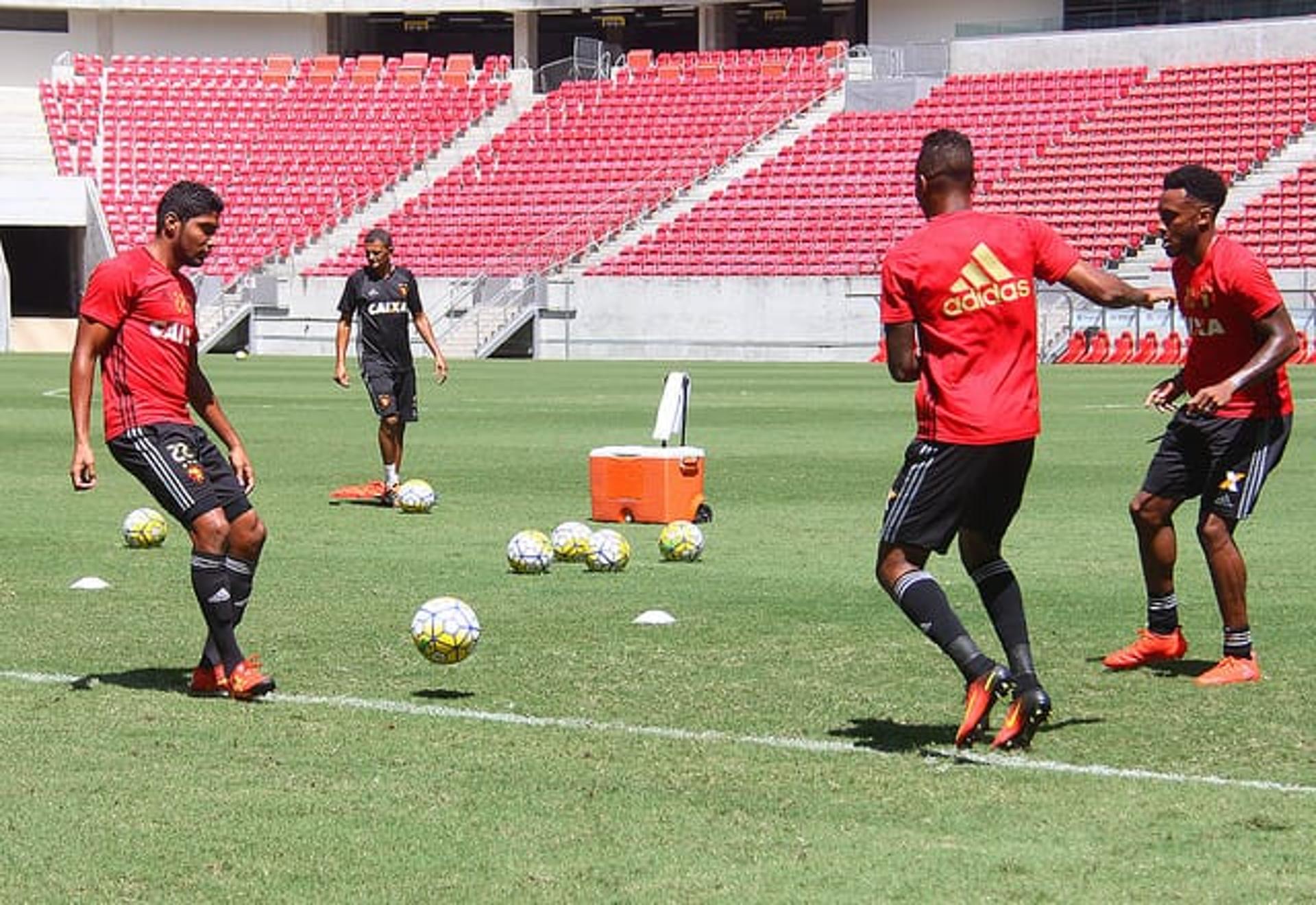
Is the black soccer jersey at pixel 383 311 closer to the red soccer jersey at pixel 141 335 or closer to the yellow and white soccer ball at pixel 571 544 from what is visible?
the yellow and white soccer ball at pixel 571 544

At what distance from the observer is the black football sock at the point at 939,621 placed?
23.5ft

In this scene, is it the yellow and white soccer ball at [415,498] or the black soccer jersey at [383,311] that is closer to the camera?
the yellow and white soccer ball at [415,498]

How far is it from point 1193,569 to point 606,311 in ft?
126

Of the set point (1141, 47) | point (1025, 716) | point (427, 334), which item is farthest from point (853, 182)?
point (1025, 716)

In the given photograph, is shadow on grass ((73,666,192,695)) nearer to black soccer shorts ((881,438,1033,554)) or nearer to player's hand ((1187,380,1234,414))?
black soccer shorts ((881,438,1033,554))

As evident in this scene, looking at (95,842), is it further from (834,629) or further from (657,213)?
(657,213)

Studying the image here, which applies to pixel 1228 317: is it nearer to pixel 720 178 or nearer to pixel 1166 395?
pixel 1166 395

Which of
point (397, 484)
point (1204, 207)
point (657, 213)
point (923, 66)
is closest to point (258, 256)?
point (657, 213)

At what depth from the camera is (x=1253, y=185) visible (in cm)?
4812

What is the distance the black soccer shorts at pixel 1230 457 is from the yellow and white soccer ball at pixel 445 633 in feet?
9.57

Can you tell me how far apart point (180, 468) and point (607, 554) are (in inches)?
166

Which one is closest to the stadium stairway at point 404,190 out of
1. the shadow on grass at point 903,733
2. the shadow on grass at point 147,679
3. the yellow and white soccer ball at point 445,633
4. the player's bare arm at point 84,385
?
the shadow on grass at point 147,679

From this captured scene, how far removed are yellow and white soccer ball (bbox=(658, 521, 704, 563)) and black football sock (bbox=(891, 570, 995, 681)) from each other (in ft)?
18.4

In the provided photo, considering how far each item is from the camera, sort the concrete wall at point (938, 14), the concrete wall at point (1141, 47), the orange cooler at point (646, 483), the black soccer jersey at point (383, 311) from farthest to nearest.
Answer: the concrete wall at point (938, 14), the concrete wall at point (1141, 47), the black soccer jersey at point (383, 311), the orange cooler at point (646, 483)
